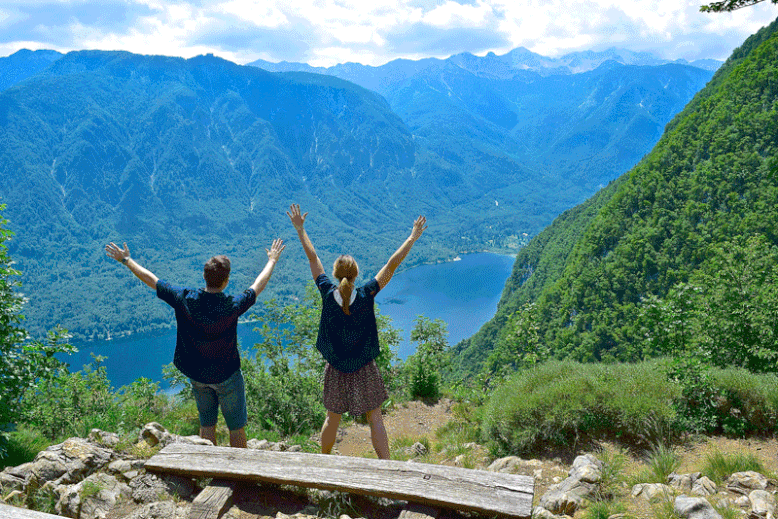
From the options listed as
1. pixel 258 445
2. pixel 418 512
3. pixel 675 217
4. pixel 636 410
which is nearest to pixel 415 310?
pixel 675 217

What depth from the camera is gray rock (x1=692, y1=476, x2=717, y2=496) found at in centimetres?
380

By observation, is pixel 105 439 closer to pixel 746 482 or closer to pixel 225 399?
pixel 225 399

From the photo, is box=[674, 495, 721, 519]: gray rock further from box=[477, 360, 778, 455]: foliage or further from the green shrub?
the green shrub

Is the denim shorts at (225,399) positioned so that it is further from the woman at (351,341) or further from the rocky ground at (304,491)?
the woman at (351,341)

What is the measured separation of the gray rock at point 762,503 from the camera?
3.35 metres

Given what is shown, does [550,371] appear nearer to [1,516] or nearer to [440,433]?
[440,433]

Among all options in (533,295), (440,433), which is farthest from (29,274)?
(440,433)

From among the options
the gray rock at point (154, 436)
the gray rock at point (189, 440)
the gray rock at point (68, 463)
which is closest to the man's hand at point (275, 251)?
the gray rock at point (189, 440)

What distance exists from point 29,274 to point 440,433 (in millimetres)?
223203

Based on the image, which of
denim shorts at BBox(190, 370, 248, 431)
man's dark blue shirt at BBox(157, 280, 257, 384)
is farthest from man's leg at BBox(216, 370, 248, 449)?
man's dark blue shirt at BBox(157, 280, 257, 384)

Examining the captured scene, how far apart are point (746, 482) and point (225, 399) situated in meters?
4.38

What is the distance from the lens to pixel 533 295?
2480 inches

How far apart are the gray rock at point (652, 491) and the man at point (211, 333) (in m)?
3.46

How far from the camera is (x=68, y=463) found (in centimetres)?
433
